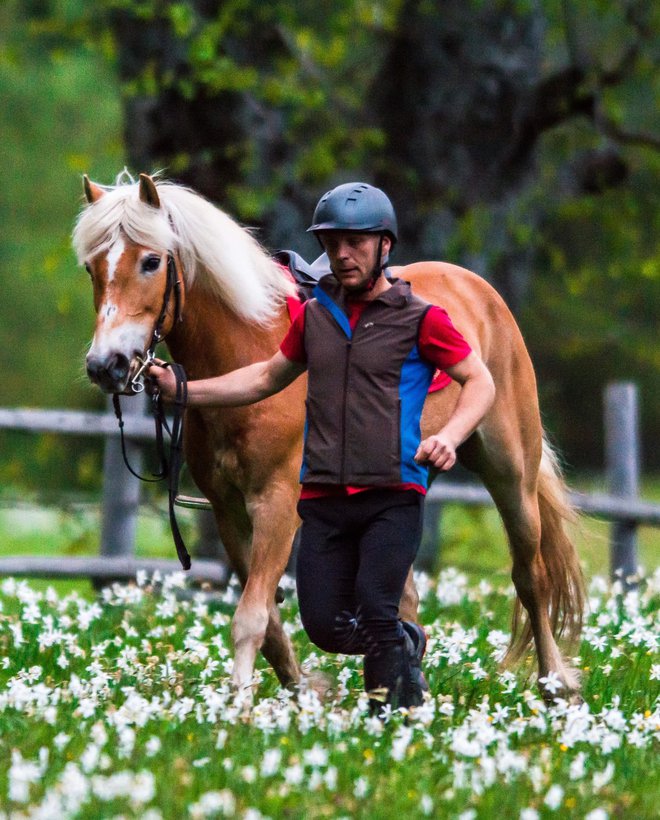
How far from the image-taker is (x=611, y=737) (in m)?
4.35

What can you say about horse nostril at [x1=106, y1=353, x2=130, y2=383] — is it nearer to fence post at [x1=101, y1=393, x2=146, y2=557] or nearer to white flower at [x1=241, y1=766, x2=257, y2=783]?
white flower at [x1=241, y1=766, x2=257, y2=783]

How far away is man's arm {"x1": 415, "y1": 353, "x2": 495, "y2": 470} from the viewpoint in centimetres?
432

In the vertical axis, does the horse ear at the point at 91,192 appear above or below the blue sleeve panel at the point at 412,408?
above

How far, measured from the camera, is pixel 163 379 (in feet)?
16.0

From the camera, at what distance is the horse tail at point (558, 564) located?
6.37 metres

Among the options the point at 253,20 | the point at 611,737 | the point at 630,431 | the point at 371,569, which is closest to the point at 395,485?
the point at 371,569

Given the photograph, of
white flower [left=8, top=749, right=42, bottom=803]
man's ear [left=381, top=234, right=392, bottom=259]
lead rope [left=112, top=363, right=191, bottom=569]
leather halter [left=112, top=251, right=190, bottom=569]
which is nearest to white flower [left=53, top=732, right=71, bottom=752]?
white flower [left=8, top=749, right=42, bottom=803]

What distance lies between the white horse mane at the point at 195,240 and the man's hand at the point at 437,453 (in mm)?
1316

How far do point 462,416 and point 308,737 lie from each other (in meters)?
1.12

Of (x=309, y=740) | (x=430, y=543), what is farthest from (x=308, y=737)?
(x=430, y=543)

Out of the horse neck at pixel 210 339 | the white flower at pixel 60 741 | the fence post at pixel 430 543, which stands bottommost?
the fence post at pixel 430 543

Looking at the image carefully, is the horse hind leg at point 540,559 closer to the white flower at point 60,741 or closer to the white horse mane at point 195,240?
the white horse mane at point 195,240

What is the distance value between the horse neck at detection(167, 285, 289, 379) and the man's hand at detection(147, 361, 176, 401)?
492mm

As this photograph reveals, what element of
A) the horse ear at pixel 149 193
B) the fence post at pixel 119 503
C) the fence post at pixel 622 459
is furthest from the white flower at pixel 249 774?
the fence post at pixel 622 459
